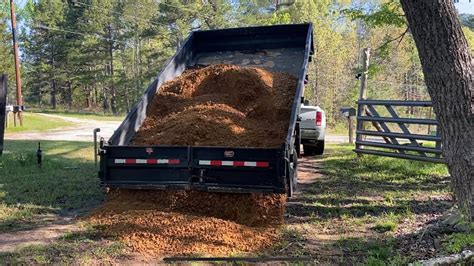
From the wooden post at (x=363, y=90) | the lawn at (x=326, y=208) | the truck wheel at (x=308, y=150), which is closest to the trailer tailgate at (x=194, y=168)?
the lawn at (x=326, y=208)

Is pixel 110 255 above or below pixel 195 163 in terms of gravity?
below

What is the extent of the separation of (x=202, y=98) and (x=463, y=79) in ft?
12.2

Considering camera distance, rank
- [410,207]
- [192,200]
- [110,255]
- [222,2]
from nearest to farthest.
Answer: [110,255] < [192,200] < [410,207] < [222,2]

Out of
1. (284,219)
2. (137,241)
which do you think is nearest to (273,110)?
(284,219)

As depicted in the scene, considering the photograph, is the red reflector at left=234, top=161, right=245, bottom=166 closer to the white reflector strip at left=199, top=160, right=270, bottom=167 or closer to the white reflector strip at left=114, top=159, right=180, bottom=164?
the white reflector strip at left=199, top=160, right=270, bottom=167

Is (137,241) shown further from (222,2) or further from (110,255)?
(222,2)

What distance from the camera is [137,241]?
15.5 feet

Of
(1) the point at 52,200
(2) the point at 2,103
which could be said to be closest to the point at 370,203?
(1) the point at 52,200

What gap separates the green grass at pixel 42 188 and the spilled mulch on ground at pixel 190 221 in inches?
36.2

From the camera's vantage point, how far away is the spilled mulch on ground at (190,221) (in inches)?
181

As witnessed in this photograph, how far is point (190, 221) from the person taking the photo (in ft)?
16.6

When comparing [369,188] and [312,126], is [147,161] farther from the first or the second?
[312,126]

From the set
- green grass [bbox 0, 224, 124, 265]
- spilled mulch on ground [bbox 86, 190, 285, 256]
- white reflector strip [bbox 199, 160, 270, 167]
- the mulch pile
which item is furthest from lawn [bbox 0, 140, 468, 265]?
white reflector strip [bbox 199, 160, 270, 167]

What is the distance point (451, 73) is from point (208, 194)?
2866 millimetres
